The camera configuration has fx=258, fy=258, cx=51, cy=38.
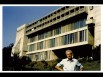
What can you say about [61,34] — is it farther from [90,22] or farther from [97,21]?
[97,21]

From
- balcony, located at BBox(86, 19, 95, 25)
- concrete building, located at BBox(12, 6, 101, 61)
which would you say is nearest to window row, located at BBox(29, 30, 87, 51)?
concrete building, located at BBox(12, 6, 101, 61)

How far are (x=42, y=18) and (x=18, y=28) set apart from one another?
1.71ft

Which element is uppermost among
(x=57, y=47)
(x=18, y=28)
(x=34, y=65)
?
(x=18, y=28)

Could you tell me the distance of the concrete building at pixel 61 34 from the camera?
4848 mm

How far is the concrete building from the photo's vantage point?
15.9 ft

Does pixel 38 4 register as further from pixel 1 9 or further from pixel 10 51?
pixel 10 51

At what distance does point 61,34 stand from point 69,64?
0.69 metres

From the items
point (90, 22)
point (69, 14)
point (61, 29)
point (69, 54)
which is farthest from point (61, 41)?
point (90, 22)

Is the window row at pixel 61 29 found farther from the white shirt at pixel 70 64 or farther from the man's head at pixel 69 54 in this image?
the white shirt at pixel 70 64

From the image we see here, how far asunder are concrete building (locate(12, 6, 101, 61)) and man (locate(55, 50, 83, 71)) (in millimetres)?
100

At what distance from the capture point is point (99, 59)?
470cm

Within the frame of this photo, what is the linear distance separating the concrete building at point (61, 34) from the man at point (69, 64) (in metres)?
0.10

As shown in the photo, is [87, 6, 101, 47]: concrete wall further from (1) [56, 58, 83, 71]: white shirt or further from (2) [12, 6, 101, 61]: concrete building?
(1) [56, 58, 83, 71]: white shirt
